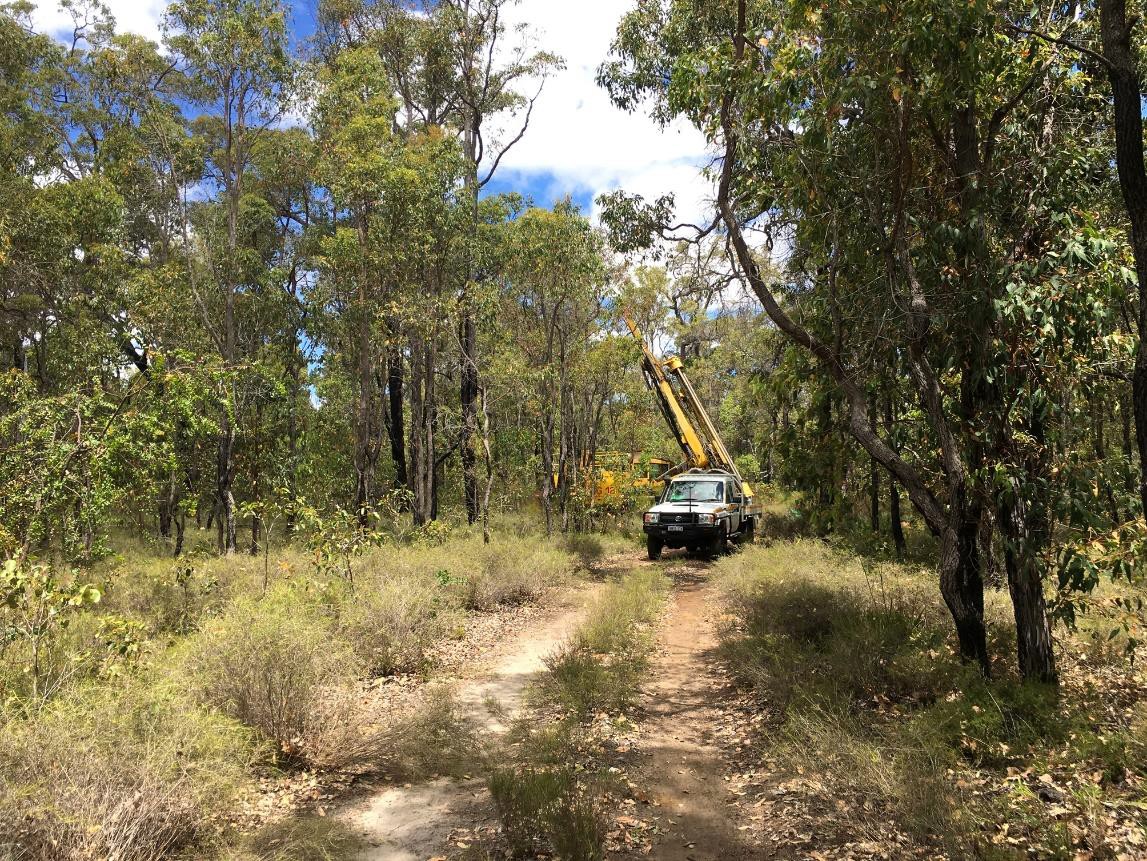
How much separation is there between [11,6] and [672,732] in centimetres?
2452

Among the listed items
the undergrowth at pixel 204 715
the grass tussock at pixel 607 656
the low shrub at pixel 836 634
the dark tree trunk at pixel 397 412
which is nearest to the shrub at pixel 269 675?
the undergrowth at pixel 204 715

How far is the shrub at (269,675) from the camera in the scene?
17.1 feet

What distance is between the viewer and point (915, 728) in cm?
496

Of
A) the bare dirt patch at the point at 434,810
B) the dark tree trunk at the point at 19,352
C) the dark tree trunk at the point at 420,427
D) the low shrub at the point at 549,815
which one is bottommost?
the bare dirt patch at the point at 434,810

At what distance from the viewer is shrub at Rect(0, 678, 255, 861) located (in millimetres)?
3268

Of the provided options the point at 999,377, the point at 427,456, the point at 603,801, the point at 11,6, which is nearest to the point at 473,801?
the point at 603,801

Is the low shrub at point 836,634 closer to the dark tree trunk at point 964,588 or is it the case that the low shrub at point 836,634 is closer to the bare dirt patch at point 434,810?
the dark tree trunk at point 964,588

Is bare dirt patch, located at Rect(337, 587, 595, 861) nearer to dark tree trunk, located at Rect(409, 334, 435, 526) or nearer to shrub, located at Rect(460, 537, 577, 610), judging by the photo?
shrub, located at Rect(460, 537, 577, 610)

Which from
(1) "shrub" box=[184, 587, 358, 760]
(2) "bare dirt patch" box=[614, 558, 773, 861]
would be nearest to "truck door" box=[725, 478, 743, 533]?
(2) "bare dirt patch" box=[614, 558, 773, 861]

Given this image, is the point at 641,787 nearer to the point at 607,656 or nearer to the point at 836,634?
the point at 607,656

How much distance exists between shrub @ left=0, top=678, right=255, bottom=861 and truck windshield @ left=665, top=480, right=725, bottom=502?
1376 cm

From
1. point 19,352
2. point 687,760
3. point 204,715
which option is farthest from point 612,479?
point 19,352

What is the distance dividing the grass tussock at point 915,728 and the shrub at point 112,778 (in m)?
4.01

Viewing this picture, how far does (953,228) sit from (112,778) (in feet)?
22.7
